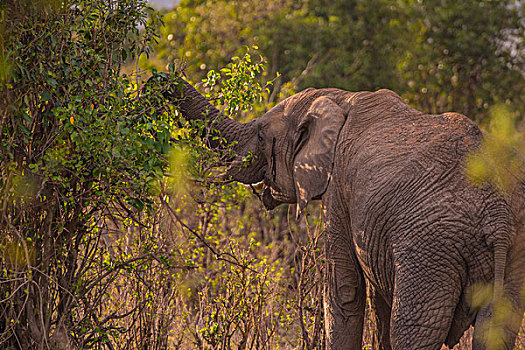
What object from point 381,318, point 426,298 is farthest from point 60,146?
point 381,318

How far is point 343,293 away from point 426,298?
0.81 m

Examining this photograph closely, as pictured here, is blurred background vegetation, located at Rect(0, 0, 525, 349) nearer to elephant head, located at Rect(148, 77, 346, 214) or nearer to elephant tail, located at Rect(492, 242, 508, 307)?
elephant head, located at Rect(148, 77, 346, 214)

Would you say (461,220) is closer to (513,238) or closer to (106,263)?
(513,238)

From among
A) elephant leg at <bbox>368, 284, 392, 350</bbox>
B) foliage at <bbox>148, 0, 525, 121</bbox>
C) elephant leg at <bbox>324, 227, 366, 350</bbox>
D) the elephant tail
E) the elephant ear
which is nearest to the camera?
the elephant tail

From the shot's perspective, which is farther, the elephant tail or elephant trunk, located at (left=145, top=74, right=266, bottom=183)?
elephant trunk, located at (left=145, top=74, right=266, bottom=183)

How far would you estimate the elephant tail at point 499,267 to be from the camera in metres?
4.30

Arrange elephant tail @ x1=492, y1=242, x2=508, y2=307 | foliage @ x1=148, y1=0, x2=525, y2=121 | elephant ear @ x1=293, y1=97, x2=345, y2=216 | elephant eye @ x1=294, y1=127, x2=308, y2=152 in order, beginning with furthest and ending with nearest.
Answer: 1. foliage @ x1=148, y1=0, x2=525, y2=121
2. elephant eye @ x1=294, y1=127, x2=308, y2=152
3. elephant ear @ x1=293, y1=97, x2=345, y2=216
4. elephant tail @ x1=492, y1=242, x2=508, y2=307

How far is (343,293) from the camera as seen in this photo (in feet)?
17.1

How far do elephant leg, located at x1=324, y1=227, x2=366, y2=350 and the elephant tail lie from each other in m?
1.08

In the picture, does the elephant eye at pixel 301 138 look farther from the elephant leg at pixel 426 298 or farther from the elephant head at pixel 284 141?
the elephant leg at pixel 426 298

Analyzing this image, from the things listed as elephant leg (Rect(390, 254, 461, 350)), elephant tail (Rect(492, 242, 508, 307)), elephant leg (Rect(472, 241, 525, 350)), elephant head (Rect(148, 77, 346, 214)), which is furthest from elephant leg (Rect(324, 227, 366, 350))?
elephant tail (Rect(492, 242, 508, 307))

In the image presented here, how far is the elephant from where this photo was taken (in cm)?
445

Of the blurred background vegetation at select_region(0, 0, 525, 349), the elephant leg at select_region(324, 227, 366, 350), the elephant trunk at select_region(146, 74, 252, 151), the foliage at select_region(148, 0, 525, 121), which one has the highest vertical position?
the foliage at select_region(148, 0, 525, 121)

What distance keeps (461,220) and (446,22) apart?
41.0 ft
